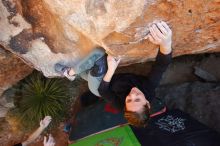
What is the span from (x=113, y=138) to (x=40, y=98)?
1377 millimetres

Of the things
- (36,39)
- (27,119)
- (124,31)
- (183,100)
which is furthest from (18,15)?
(183,100)

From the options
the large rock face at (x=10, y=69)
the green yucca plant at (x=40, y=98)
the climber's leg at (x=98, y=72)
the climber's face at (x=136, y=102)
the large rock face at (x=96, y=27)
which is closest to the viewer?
the large rock face at (x=96, y=27)

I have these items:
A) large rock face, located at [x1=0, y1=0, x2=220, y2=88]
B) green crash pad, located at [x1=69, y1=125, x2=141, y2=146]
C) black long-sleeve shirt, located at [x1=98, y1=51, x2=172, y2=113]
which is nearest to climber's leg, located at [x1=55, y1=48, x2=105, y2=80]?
large rock face, located at [x1=0, y1=0, x2=220, y2=88]

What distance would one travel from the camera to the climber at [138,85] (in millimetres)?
3961

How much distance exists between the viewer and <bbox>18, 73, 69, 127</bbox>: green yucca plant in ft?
19.6

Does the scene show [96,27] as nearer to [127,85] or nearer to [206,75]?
[127,85]

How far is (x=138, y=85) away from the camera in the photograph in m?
4.45

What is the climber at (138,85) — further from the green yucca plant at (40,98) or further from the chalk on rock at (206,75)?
the chalk on rock at (206,75)

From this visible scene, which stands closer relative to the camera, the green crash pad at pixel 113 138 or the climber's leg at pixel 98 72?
the climber's leg at pixel 98 72

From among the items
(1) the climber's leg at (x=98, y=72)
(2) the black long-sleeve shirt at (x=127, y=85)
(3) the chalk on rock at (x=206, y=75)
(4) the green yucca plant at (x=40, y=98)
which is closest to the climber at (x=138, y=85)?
(2) the black long-sleeve shirt at (x=127, y=85)

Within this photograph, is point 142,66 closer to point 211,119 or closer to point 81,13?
point 211,119

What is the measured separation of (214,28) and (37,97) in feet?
9.38

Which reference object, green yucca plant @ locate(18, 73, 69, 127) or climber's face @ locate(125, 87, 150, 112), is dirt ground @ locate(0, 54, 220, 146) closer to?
green yucca plant @ locate(18, 73, 69, 127)

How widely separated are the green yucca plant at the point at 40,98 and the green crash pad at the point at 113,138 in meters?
0.75
